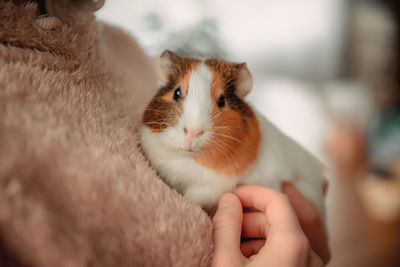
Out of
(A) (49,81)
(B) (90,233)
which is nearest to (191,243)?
(B) (90,233)

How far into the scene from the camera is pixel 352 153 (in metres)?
3.10

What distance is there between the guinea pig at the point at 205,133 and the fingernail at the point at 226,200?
0.04 metres

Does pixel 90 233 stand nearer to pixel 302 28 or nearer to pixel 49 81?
pixel 49 81

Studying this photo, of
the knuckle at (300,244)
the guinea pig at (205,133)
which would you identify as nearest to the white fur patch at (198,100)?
the guinea pig at (205,133)

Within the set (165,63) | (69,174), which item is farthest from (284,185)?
(69,174)

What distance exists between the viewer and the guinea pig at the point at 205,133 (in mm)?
699

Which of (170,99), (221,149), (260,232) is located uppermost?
(170,99)

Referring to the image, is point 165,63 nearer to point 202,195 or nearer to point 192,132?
point 192,132

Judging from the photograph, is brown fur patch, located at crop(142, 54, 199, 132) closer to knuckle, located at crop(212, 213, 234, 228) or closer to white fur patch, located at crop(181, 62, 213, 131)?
white fur patch, located at crop(181, 62, 213, 131)

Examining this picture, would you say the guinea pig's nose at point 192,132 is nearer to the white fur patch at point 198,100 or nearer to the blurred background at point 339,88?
the white fur patch at point 198,100

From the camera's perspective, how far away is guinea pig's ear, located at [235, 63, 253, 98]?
0.80 meters

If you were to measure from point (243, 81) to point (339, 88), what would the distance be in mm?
2876

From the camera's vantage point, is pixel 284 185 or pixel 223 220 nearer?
pixel 223 220

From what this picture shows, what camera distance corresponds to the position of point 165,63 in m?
0.81
